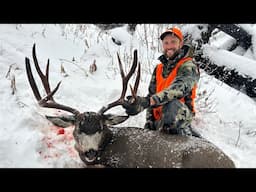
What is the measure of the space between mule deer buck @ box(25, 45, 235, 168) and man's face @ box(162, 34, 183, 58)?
58cm

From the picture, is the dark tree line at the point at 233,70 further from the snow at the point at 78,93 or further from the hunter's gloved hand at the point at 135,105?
the hunter's gloved hand at the point at 135,105

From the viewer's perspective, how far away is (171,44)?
4711 millimetres

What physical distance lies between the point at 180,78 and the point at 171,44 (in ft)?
1.54

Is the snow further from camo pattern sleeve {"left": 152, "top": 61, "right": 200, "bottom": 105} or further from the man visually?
camo pattern sleeve {"left": 152, "top": 61, "right": 200, "bottom": 105}

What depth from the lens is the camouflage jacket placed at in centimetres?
433

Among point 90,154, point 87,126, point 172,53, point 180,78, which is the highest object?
point 172,53

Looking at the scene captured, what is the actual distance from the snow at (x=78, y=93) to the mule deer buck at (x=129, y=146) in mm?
318

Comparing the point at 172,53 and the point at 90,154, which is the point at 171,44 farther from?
the point at 90,154

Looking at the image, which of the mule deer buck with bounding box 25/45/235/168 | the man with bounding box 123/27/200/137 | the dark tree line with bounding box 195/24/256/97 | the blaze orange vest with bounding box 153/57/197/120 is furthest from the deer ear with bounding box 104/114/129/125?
the dark tree line with bounding box 195/24/256/97

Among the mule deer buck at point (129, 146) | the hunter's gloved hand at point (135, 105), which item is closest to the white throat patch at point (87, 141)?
the mule deer buck at point (129, 146)

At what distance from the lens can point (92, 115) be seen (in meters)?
4.29

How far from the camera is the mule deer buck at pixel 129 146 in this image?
13.7 feet

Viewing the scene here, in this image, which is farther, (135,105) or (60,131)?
(60,131)

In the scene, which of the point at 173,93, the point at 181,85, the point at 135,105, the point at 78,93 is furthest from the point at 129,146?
the point at 78,93
